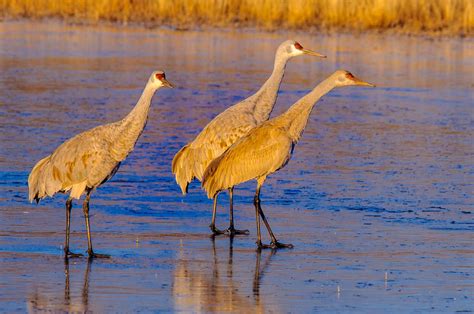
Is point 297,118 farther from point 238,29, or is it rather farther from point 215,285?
point 238,29

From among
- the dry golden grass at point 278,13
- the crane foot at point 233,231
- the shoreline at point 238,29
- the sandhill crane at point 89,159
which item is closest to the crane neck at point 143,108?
the sandhill crane at point 89,159

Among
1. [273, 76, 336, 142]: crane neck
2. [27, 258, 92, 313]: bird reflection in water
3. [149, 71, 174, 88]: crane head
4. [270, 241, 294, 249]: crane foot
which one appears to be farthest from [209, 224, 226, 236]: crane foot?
[27, 258, 92, 313]: bird reflection in water

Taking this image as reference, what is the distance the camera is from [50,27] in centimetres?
2934

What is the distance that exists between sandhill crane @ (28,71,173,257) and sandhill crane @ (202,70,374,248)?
0.79 meters

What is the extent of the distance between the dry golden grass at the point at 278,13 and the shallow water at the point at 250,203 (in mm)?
6200

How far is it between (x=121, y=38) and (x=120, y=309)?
2026cm

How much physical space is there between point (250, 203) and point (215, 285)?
3.30 metres

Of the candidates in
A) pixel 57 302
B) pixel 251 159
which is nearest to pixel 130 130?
pixel 251 159

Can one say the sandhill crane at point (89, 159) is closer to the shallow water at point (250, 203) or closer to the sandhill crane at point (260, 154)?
the shallow water at point (250, 203)

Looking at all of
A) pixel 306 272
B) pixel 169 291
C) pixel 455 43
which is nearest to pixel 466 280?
pixel 306 272

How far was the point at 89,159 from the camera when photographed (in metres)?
9.58

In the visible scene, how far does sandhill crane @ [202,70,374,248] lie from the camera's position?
10.0m

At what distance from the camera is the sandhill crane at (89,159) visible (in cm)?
959

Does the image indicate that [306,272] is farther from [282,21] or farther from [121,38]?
[282,21]
